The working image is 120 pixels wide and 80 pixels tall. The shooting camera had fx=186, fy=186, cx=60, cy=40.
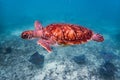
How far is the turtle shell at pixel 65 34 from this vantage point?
6473 millimetres

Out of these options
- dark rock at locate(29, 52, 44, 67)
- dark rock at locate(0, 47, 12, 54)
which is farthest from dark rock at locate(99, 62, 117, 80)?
dark rock at locate(0, 47, 12, 54)

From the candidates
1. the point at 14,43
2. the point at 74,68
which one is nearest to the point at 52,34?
the point at 74,68

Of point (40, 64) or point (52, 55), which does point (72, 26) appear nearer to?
point (40, 64)

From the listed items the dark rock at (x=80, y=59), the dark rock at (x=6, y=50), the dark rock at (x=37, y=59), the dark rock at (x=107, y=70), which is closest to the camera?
the dark rock at (x=107, y=70)

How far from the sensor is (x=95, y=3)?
71.1 meters

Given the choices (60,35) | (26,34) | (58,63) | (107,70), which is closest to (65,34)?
(60,35)

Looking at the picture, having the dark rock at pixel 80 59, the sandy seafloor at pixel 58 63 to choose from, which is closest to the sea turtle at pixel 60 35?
the sandy seafloor at pixel 58 63

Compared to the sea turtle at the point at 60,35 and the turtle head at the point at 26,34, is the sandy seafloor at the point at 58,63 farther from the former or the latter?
the turtle head at the point at 26,34

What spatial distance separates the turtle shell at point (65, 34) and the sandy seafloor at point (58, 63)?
5585 mm

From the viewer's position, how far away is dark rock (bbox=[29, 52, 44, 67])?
13134 millimetres

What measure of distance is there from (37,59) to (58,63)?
1.67 m

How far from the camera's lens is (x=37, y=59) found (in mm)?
13703

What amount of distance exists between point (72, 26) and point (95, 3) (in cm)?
6715

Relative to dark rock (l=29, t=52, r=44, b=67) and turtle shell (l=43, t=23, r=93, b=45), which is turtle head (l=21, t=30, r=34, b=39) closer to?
turtle shell (l=43, t=23, r=93, b=45)
